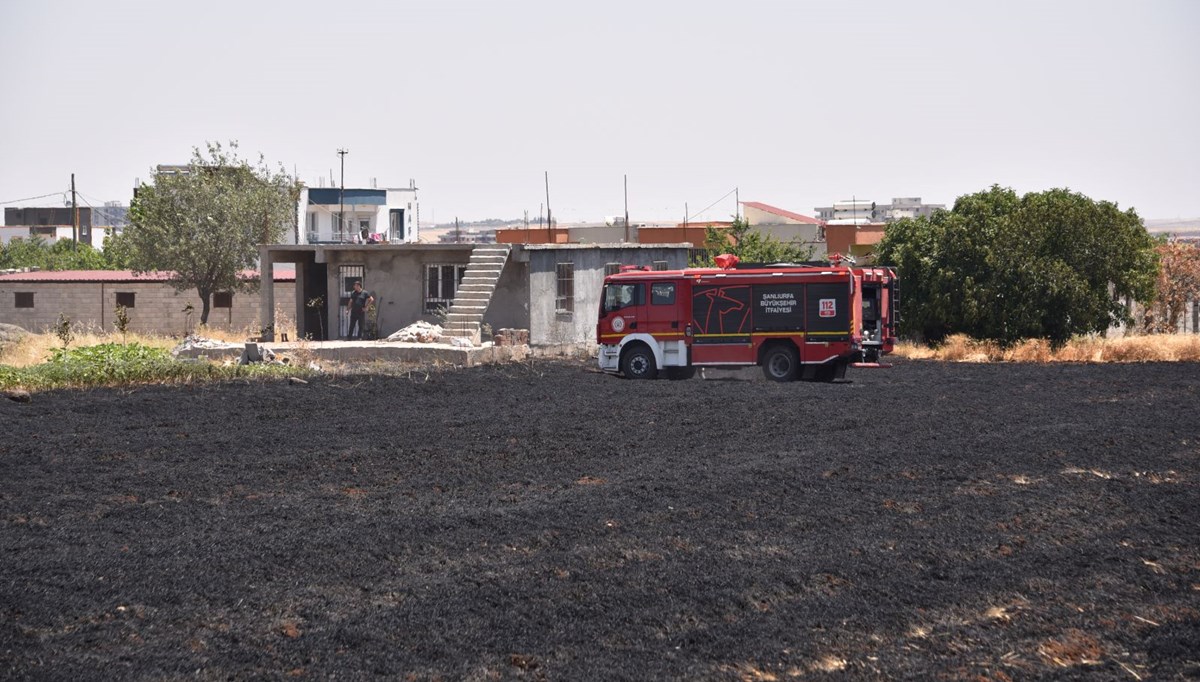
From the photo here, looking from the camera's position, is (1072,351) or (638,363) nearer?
(638,363)

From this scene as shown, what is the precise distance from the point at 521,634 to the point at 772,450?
871 cm

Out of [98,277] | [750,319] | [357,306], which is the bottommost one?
[750,319]

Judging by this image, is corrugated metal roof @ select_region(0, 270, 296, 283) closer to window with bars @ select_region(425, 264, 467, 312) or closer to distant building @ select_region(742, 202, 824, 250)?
window with bars @ select_region(425, 264, 467, 312)

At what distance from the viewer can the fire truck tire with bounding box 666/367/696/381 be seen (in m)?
28.6

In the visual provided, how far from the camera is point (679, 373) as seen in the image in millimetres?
28828

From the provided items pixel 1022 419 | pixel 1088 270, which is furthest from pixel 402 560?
pixel 1088 270

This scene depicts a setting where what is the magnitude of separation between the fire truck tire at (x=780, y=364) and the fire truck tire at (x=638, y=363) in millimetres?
2389

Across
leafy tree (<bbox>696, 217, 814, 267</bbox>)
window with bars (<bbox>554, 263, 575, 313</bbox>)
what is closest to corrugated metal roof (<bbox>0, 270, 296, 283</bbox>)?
window with bars (<bbox>554, 263, 575, 313</bbox>)

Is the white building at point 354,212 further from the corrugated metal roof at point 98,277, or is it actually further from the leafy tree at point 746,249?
the leafy tree at point 746,249

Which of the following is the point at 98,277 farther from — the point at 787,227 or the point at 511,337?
the point at 787,227

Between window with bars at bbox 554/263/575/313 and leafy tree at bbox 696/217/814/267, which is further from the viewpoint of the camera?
leafy tree at bbox 696/217/814/267

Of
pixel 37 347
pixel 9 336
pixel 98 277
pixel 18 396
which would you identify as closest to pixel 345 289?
pixel 37 347

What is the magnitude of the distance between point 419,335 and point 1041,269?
53.1 feet

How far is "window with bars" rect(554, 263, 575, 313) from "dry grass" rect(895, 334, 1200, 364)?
919 cm
